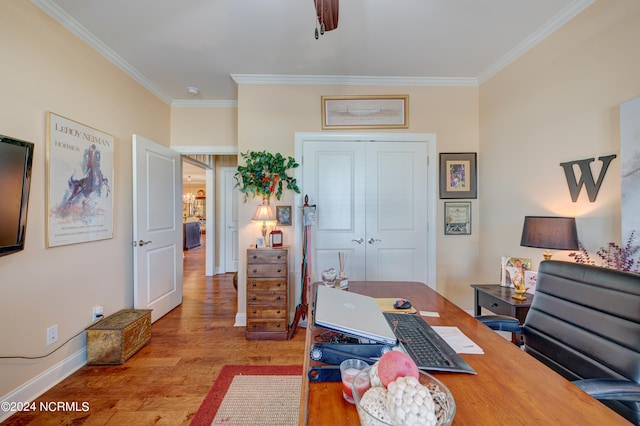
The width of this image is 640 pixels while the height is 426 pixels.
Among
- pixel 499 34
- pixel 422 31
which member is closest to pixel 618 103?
pixel 499 34

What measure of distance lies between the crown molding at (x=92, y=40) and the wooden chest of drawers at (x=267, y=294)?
7.39 ft

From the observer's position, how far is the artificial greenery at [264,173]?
2734 millimetres

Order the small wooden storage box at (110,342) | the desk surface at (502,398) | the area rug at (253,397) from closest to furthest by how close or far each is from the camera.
Result: the desk surface at (502,398), the area rug at (253,397), the small wooden storage box at (110,342)

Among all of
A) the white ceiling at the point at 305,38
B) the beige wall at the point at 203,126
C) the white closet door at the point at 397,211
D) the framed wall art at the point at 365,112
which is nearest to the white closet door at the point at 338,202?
the white closet door at the point at 397,211

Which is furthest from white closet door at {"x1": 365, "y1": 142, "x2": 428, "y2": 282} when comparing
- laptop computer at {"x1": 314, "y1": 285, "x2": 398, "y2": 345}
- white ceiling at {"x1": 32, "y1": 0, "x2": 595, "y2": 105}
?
laptop computer at {"x1": 314, "y1": 285, "x2": 398, "y2": 345}

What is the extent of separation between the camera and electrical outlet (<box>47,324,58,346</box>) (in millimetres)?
1909

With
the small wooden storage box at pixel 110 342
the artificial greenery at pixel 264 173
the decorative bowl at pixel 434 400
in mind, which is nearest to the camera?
the decorative bowl at pixel 434 400

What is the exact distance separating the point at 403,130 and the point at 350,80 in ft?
2.68

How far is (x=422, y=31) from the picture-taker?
7.23 ft

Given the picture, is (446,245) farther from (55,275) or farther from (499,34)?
(55,275)

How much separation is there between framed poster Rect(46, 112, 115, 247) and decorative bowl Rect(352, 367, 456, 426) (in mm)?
2418

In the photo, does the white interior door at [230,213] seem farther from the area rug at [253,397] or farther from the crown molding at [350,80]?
the area rug at [253,397]

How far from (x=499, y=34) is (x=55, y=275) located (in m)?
4.01

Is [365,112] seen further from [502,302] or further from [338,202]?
[502,302]
